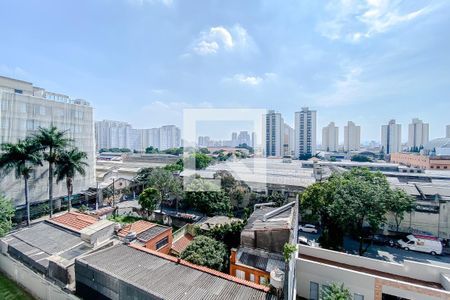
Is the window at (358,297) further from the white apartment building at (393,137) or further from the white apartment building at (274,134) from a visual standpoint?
the white apartment building at (393,137)

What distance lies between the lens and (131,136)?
75875mm

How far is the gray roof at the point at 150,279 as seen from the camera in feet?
16.5

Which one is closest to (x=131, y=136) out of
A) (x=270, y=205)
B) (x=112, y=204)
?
(x=112, y=204)

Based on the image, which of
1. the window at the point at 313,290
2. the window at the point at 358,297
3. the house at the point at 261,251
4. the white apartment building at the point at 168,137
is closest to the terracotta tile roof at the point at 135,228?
the house at the point at 261,251

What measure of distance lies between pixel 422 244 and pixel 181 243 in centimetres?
1310

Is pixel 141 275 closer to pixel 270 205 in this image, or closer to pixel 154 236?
pixel 154 236

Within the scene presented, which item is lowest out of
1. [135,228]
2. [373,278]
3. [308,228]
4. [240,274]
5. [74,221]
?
[308,228]

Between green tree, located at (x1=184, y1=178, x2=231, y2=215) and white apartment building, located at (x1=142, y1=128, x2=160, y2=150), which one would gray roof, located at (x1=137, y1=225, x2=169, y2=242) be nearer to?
green tree, located at (x1=184, y1=178, x2=231, y2=215)

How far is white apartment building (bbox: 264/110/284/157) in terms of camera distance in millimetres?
49034

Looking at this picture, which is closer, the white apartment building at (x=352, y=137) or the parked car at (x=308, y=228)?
the parked car at (x=308, y=228)

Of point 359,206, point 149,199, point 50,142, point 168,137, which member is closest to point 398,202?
point 359,206

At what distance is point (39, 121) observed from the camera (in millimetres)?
16266

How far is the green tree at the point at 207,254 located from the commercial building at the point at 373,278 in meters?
2.77

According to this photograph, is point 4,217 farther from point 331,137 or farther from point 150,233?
point 331,137
